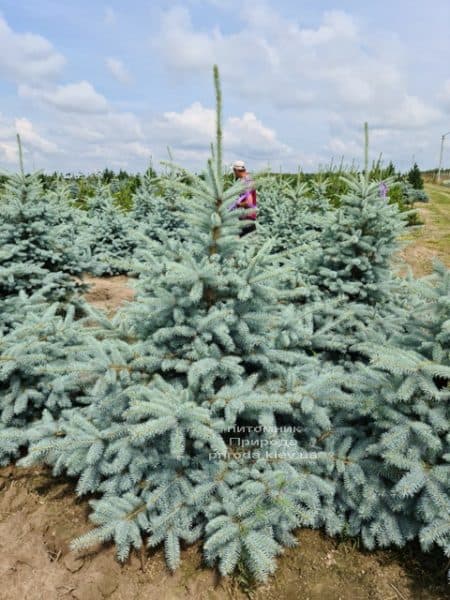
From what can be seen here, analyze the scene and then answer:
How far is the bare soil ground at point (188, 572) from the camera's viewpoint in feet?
8.88

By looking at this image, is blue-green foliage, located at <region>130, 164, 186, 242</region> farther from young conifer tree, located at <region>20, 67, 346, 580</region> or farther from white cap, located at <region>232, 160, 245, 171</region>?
young conifer tree, located at <region>20, 67, 346, 580</region>

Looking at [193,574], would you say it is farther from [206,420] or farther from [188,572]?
[206,420]

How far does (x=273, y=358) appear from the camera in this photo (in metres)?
3.32

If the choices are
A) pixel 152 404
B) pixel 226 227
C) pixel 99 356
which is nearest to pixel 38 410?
pixel 99 356

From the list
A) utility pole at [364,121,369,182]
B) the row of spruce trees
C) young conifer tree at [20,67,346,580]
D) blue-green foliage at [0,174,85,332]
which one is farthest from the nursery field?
blue-green foliage at [0,174,85,332]

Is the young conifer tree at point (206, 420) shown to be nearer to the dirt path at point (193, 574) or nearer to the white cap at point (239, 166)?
the dirt path at point (193, 574)

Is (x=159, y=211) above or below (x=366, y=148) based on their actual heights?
below

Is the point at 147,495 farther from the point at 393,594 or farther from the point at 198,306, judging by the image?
the point at 393,594

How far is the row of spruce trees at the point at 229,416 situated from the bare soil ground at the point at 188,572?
111 millimetres

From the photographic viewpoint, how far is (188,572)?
2809mm

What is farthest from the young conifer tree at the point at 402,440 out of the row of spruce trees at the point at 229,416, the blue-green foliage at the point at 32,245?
the blue-green foliage at the point at 32,245

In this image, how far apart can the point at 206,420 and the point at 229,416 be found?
7.3 inches

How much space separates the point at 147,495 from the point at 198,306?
1.41m

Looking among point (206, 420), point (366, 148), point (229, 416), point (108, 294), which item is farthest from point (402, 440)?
point (108, 294)
